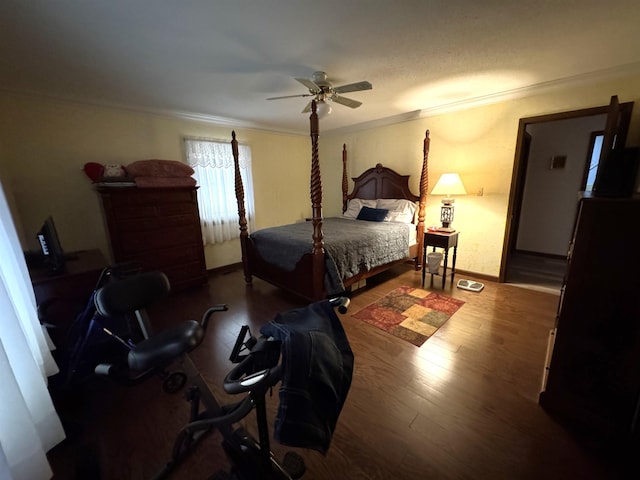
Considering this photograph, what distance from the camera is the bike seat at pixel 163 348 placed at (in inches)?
38.0

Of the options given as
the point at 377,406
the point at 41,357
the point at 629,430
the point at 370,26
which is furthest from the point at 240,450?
the point at 370,26

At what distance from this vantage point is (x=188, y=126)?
344 cm

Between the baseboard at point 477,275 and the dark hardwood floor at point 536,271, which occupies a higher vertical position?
the baseboard at point 477,275

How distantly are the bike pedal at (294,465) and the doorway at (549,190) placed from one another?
335 centimetres

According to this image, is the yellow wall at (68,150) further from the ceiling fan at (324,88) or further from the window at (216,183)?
the ceiling fan at (324,88)

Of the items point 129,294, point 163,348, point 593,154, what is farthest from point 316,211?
point 593,154

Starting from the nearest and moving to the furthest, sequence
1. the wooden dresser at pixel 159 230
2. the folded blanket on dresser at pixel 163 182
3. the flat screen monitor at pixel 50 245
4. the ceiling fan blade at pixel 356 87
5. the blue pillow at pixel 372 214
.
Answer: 1. the flat screen monitor at pixel 50 245
2. the ceiling fan blade at pixel 356 87
3. the wooden dresser at pixel 159 230
4. the folded blanket on dresser at pixel 163 182
5. the blue pillow at pixel 372 214

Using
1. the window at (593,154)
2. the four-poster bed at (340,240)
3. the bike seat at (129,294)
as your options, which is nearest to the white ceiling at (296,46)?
the four-poster bed at (340,240)

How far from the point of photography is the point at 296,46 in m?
1.80

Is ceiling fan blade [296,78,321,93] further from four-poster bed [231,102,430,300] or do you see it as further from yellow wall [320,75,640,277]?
yellow wall [320,75,640,277]

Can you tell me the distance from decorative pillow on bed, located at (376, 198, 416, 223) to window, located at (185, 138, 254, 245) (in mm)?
2262

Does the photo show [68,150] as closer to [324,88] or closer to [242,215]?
[242,215]

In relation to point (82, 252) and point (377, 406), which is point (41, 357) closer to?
point (82, 252)

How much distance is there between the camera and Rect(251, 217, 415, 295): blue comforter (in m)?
2.60
